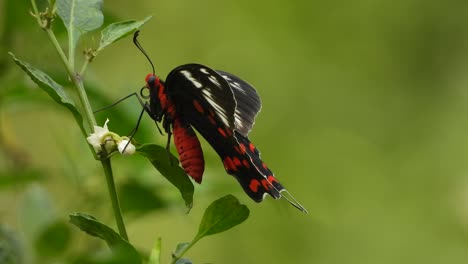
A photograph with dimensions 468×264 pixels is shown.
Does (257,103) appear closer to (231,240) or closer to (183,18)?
(231,240)

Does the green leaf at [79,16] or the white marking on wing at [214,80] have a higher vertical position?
the green leaf at [79,16]

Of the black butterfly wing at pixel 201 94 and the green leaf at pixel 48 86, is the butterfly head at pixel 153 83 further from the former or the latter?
the green leaf at pixel 48 86

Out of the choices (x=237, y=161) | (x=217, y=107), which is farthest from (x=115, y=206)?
(x=237, y=161)

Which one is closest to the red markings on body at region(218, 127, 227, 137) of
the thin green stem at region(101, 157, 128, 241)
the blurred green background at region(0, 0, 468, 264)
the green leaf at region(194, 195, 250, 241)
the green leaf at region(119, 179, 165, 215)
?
the green leaf at region(119, 179, 165, 215)

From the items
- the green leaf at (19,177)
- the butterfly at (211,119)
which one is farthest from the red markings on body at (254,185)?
the green leaf at (19,177)

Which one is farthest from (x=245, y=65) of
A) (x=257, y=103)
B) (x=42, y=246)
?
(x=42, y=246)

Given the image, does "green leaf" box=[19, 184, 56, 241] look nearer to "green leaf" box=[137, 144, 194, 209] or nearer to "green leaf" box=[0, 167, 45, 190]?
"green leaf" box=[0, 167, 45, 190]
